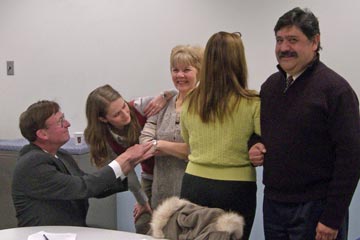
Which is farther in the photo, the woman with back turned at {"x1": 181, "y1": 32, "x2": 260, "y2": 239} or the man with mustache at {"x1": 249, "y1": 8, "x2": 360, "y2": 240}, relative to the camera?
the woman with back turned at {"x1": 181, "y1": 32, "x2": 260, "y2": 239}

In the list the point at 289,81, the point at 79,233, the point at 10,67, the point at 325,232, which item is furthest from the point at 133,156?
the point at 10,67

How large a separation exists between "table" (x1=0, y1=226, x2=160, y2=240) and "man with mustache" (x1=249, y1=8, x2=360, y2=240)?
55 cm

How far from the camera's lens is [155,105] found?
92.0 inches

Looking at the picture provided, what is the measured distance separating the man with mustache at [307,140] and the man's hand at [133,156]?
567 mm

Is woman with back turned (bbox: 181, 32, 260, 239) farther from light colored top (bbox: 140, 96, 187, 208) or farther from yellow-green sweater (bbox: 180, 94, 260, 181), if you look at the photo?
light colored top (bbox: 140, 96, 187, 208)

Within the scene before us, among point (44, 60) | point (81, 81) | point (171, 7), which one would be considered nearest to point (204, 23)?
point (171, 7)

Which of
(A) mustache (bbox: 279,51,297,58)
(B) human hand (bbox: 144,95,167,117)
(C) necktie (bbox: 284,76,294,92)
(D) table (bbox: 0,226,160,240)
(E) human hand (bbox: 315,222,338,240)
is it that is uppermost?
(A) mustache (bbox: 279,51,297,58)

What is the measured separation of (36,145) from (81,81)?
183cm

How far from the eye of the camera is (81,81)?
3.89 metres

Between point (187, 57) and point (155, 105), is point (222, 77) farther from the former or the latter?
point (155, 105)

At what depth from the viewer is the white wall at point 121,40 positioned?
3092 mm

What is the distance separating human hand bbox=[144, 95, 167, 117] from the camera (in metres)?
2.33

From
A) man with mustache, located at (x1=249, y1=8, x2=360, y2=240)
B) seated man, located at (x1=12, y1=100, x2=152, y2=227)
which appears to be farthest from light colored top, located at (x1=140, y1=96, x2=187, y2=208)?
man with mustache, located at (x1=249, y1=8, x2=360, y2=240)

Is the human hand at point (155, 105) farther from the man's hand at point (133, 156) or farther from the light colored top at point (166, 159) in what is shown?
the man's hand at point (133, 156)
